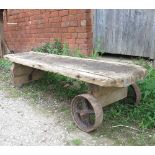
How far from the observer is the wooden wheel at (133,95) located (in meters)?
3.58

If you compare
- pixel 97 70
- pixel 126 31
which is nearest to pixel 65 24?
pixel 126 31

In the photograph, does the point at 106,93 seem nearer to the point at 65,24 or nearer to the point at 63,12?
the point at 65,24

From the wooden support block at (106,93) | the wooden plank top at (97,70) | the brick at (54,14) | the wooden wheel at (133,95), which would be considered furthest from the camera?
the brick at (54,14)

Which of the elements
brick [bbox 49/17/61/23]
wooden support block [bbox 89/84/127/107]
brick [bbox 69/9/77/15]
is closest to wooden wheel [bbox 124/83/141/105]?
wooden support block [bbox 89/84/127/107]

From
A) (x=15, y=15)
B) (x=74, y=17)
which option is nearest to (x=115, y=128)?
(x=74, y=17)

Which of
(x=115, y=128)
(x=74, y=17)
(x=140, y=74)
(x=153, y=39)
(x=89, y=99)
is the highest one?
(x=74, y=17)

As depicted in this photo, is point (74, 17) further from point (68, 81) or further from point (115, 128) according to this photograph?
point (115, 128)

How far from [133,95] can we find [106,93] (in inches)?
25.3

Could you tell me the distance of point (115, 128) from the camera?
3158mm

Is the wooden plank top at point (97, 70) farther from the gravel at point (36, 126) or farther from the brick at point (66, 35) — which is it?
the brick at point (66, 35)

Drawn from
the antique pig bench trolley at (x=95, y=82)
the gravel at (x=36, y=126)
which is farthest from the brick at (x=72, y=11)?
the gravel at (x=36, y=126)

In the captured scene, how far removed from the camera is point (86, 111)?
3080 mm

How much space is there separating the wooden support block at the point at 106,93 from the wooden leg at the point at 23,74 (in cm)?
184
